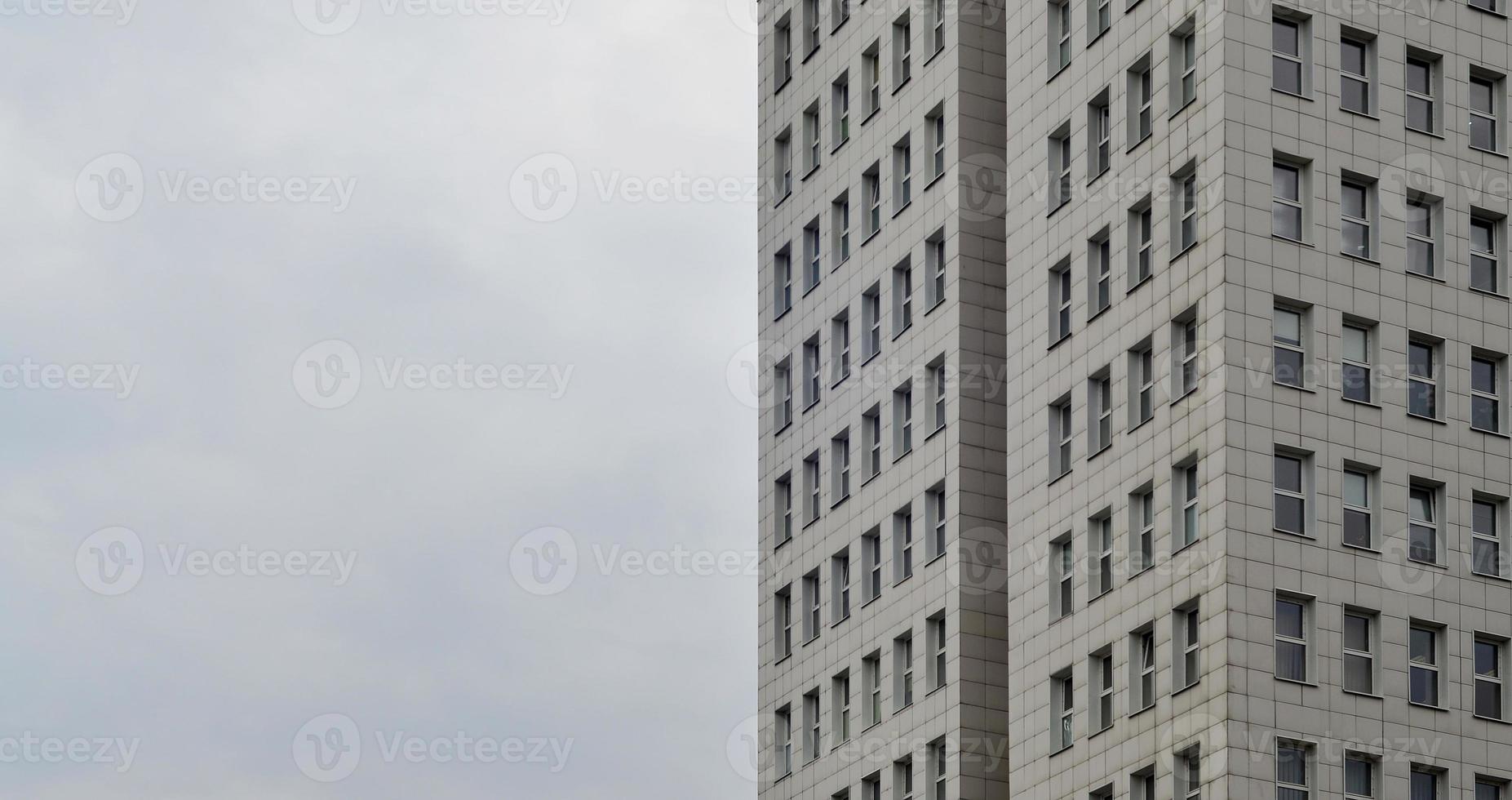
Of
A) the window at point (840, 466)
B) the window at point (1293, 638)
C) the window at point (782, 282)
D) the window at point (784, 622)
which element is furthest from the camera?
the window at point (782, 282)

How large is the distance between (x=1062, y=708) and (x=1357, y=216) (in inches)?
607

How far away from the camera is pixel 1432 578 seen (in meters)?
66.8

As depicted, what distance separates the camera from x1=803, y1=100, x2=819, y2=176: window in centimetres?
9169

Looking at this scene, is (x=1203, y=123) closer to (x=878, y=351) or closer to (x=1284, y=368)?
(x=1284, y=368)

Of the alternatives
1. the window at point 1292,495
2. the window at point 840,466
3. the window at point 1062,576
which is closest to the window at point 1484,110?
the window at point 1292,495

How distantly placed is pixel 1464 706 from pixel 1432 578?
10.9 feet

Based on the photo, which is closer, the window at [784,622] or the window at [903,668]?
the window at [903,668]

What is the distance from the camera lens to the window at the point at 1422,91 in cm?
7097

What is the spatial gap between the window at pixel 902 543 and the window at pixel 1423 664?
18.8 metres

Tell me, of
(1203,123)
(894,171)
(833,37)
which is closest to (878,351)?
(894,171)

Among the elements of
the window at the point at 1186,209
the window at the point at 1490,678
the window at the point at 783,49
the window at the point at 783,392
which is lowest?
the window at the point at 1490,678

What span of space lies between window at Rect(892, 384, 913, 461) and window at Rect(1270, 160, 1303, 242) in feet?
56.9

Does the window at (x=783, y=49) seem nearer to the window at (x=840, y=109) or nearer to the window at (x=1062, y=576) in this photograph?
the window at (x=840, y=109)

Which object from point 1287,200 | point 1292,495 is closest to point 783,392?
point 1287,200
